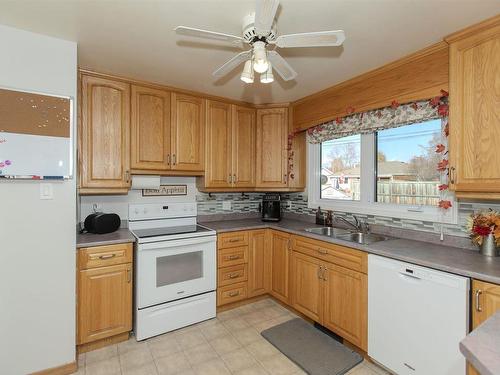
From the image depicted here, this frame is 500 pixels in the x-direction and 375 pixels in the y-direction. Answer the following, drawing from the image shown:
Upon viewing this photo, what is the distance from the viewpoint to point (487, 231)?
171 cm

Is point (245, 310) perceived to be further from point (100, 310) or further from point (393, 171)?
point (393, 171)

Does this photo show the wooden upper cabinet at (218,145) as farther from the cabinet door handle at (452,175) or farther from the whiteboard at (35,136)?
the cabinet door handle at (452,175)

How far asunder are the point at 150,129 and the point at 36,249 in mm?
1337

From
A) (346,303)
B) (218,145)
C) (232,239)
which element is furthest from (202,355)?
(218,145)

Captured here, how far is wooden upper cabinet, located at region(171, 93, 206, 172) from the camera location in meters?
2.73

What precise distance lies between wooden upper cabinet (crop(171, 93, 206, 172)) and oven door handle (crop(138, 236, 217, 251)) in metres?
0.73

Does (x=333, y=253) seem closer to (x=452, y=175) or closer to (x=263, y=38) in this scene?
(x=452, y=175)

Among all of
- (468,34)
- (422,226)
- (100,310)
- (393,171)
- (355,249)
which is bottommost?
(100,310)

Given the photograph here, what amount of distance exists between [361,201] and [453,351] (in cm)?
146

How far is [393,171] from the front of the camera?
2.51 meters

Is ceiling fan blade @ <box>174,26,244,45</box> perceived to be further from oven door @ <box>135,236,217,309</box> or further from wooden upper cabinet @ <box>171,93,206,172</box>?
oven door @ <box>135,236,217,309</box>

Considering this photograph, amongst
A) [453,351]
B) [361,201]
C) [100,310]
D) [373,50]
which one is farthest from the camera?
[361,201]

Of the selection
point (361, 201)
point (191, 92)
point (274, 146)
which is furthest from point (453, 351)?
point (191, 92)

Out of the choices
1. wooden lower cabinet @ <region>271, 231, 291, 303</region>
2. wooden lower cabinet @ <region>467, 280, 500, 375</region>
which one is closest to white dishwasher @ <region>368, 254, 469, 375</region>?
wooden lower cabinet @ <region>467, 280, 500, 375</region>
